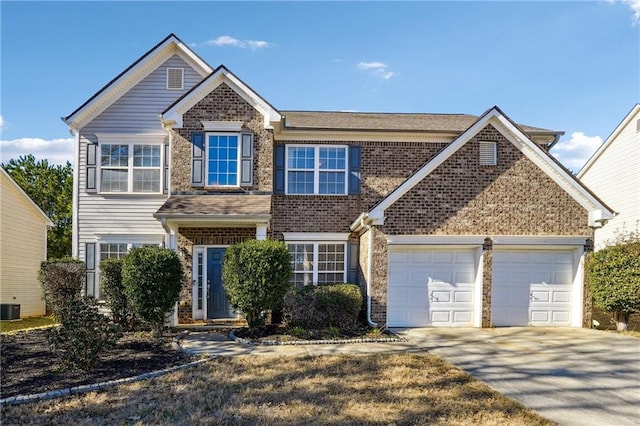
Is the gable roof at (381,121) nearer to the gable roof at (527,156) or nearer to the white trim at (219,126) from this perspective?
the white trim at (219,126)

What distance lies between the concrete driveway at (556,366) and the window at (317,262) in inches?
116

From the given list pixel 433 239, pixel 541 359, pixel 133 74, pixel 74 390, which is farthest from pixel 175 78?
pixel 541 359

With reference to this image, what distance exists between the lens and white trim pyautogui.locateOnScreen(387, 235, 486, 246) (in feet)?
41.5

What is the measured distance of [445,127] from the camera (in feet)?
50.3

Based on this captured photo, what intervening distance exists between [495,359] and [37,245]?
64.2 ft

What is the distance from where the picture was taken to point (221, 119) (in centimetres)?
1385

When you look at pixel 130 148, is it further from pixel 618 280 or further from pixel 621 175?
pixel 621 175

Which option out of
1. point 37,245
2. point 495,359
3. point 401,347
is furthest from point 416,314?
point 37,245

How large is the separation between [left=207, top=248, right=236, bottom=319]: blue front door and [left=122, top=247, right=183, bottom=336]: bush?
248 centimetres

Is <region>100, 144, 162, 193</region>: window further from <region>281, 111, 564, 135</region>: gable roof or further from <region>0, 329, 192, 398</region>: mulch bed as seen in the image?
<region>0, 329, 192, 398</region>: mulch bed

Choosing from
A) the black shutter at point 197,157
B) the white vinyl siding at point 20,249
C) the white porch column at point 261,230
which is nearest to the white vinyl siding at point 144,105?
the black shutter at point 197,157

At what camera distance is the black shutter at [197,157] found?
13812 mm

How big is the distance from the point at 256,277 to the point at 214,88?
19.6 feet

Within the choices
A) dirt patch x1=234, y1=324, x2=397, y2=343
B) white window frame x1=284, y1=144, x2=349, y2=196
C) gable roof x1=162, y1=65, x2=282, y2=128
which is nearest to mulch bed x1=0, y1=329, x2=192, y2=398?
dirt patch x1=234, y1=324, x2=397, y2=343
